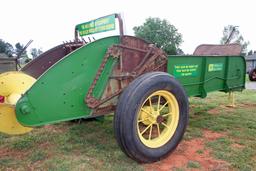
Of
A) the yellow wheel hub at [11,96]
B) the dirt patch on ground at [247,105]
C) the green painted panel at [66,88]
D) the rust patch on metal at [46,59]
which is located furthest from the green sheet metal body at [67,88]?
the dirt patch on ground at [247,105]

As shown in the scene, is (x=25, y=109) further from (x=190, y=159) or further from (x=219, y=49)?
(x=219, y=49)

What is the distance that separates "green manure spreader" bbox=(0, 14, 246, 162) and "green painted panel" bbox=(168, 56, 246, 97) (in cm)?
7

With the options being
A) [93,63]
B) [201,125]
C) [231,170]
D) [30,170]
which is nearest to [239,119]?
[201,125]

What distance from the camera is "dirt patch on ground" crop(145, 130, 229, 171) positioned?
9.25 feet

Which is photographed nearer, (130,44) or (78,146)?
(130,44)

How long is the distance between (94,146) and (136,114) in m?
1.02

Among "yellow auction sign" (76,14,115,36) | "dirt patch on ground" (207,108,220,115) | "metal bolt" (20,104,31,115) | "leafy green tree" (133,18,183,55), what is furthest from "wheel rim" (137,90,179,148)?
"leafy green tree" (133,18,183,55)

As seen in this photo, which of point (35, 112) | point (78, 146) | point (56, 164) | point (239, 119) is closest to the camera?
point (35, 112)

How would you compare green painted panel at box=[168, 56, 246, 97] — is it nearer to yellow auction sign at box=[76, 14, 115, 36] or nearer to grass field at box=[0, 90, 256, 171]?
grass field at box=[0, 90, 256, 171]

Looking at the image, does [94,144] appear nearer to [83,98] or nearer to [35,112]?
[83,98]

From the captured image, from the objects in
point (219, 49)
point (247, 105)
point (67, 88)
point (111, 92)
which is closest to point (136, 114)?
point (111, 92)

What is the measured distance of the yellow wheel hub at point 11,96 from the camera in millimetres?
2711

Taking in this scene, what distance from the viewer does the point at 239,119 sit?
191 inches

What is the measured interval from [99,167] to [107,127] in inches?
56.3
